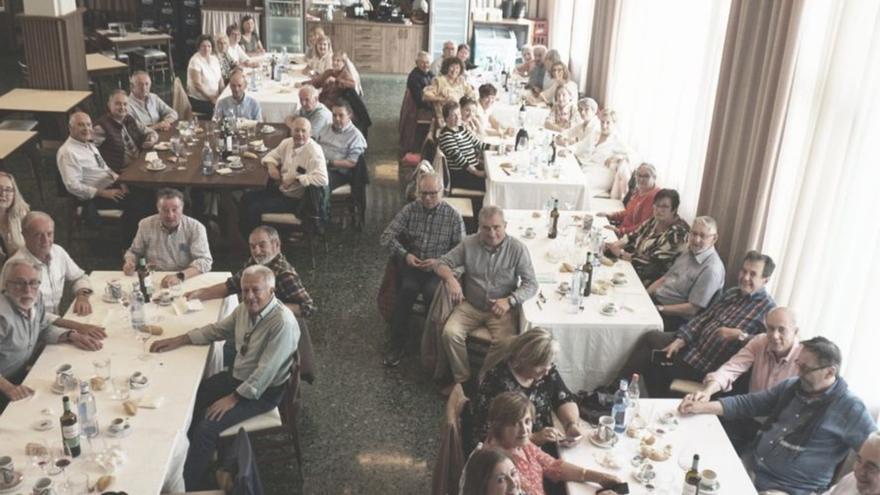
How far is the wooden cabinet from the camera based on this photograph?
1392 cm

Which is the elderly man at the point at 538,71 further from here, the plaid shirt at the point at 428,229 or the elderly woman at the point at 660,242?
the plaid shirt at the point at 428,229

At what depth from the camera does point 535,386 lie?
13.5 ft

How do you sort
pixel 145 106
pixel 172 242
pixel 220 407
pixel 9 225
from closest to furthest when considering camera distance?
pixel 220 407 < pixel 172 242 < pixel 9 225 < pixel 145 106

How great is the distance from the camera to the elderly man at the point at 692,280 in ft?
17.2

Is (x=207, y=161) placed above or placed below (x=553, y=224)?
above

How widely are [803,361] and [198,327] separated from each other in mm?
3295

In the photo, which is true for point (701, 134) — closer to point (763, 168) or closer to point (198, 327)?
point (763, 168)

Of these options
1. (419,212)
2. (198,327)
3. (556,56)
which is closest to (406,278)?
(419,212)

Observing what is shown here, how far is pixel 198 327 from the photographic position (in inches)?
185

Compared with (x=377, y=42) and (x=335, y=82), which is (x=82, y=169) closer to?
(x=335, y=82)

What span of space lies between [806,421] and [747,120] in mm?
2364

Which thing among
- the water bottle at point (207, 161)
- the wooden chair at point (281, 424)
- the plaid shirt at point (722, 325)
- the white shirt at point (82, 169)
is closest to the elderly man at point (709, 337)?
the plaid shirt at point (722, 325)

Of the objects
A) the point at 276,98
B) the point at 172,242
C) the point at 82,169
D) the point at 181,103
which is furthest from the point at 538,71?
the point at 172,242

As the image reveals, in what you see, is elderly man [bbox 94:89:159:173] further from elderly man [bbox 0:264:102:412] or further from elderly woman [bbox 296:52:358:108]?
elderly man [bbox 0:264:102:412]
